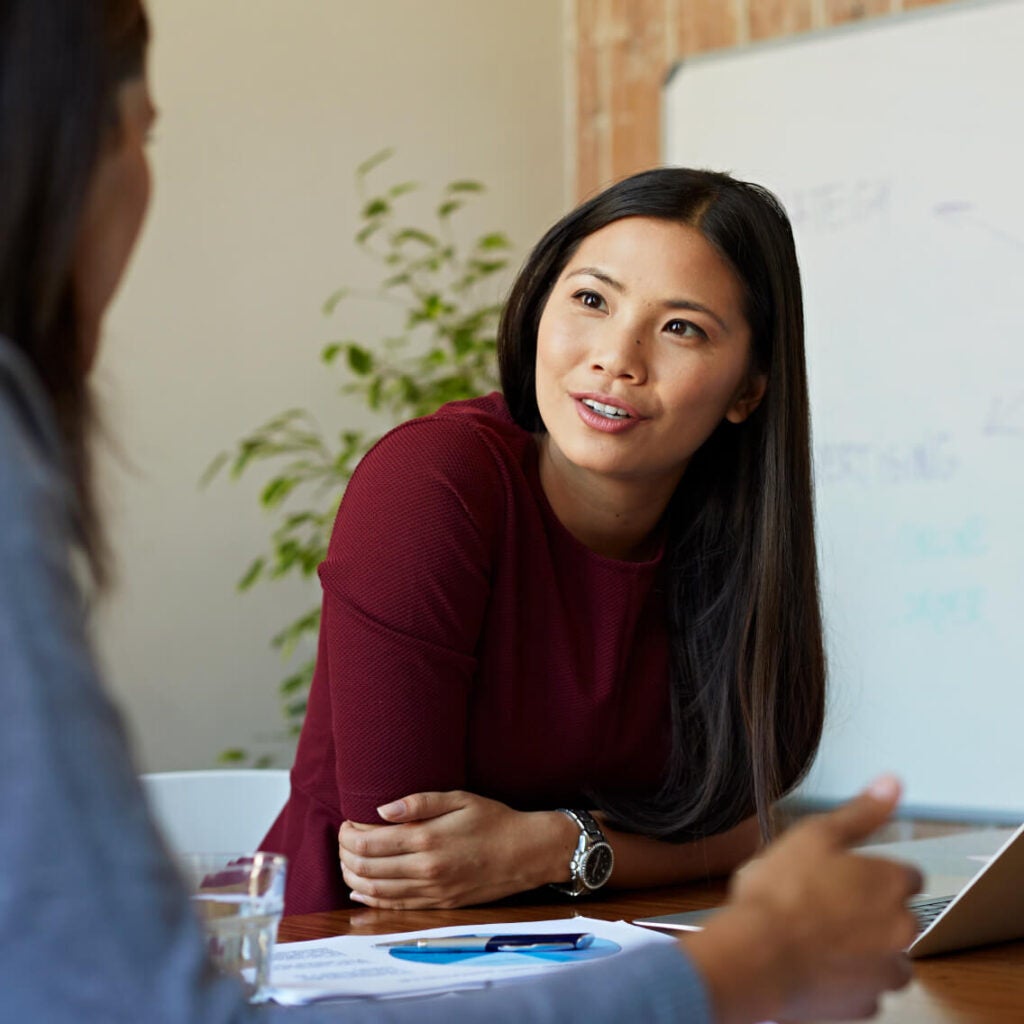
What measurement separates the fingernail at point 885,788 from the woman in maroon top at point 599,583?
62 cm

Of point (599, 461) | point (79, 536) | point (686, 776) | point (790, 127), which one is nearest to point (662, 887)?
point (686, 776)

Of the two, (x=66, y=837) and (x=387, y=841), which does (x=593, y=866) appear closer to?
(x=387, y=841)

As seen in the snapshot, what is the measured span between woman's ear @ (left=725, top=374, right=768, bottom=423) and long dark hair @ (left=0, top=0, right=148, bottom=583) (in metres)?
1.17

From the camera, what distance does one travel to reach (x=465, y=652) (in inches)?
56.7

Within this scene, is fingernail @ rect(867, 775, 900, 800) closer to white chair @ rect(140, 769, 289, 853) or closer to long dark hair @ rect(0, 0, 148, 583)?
long dark hair @ rect(0, 0, 148, 583)

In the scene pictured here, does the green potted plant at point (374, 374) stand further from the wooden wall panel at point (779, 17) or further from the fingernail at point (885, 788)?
the fingernail at point (885, 788)

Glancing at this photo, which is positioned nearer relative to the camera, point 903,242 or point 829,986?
point 829,986

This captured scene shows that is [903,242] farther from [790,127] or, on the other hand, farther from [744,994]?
[744,994]

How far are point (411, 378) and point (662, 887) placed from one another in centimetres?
169

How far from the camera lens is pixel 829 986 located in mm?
617

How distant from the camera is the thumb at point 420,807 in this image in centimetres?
132

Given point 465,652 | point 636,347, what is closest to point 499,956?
point 465,652

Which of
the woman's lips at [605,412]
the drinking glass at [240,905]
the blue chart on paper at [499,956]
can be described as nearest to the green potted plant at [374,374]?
the woman's lips at [605,412]

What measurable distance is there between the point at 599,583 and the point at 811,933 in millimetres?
967
